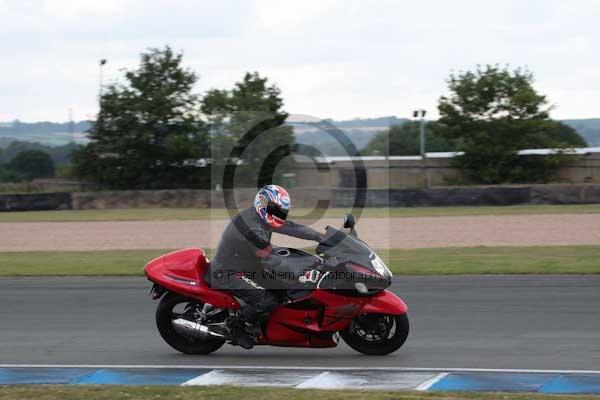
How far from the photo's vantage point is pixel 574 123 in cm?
5759

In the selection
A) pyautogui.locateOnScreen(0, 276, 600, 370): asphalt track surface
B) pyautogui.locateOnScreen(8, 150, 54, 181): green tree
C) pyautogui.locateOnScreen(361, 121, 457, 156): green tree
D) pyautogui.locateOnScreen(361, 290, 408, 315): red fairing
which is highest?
pyautogui.locateOnScreen(361, 121, 457, 156): green tree

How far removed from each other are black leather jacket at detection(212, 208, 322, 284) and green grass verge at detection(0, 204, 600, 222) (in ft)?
64.4

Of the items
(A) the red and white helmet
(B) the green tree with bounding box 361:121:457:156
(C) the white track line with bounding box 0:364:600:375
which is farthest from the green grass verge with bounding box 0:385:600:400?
(B) the green tree with bounding box 361:121:457:156

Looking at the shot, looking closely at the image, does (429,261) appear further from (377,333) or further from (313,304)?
(313,304)

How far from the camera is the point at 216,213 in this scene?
3228cm

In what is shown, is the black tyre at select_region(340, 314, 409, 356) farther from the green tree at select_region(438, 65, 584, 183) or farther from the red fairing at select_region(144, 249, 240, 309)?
the green tree at select_region(438, 65, 584, 183)

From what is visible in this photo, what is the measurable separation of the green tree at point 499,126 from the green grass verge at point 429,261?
20023 mm

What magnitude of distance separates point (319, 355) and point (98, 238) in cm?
1576

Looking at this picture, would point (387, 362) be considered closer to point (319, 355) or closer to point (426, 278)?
point (319, 355)

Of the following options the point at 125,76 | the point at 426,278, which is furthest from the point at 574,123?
the point at 426,278

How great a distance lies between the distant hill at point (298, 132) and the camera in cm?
3200

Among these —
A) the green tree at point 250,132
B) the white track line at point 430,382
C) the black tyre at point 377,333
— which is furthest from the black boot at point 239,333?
the green tree at point 250,132

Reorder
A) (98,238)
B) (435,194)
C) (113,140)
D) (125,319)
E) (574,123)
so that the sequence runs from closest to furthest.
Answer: (125,319)
(98,238)
(435,194)
(113,140)
(574,123)

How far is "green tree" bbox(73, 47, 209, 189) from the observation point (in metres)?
39.8
